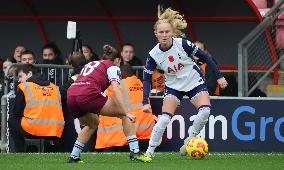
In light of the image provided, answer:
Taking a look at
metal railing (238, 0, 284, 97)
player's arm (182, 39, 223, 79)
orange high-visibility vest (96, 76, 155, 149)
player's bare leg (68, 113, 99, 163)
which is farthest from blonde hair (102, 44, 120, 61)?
metal railing (238, 0, 284, 97)

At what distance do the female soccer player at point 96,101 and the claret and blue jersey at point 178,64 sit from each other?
0.96 metres

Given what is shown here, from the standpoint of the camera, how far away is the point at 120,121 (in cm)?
1958

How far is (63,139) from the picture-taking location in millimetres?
20188

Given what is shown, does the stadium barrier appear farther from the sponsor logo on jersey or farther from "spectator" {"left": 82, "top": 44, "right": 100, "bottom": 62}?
the sponsor logo on jersey

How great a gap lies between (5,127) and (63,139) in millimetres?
1008

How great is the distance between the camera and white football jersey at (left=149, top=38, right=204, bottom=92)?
16969 mm

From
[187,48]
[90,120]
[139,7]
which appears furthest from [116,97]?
[139,7]

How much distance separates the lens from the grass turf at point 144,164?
1503cm

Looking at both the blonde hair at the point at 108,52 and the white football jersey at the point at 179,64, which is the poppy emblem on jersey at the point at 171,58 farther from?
the blonde hair at the point at 108,52

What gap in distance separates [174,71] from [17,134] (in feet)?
12.1

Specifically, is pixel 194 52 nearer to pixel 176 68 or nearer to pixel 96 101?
pixel 176 68

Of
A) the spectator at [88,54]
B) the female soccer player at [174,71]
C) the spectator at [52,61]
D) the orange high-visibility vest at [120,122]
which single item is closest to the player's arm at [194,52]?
the female soccer player at [174,71]

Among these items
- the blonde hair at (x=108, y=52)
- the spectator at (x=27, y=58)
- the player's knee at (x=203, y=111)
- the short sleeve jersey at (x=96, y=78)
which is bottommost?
the player's knee at (x=203, y=111)

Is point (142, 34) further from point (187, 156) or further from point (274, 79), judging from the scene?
point (187, 156)
